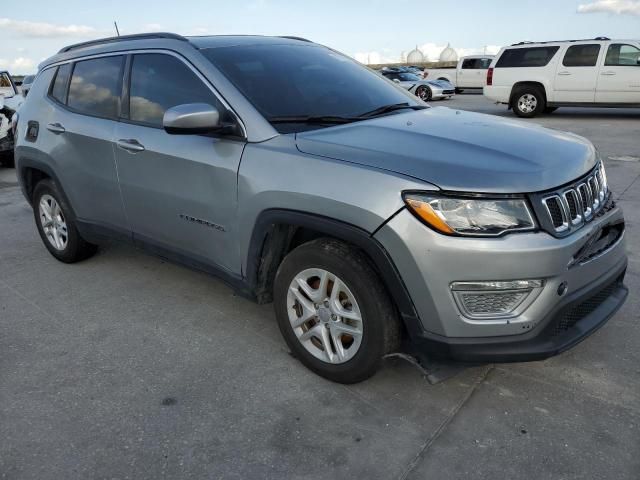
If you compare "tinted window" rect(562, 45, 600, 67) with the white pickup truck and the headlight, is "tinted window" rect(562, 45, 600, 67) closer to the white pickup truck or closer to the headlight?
the white pickup truck

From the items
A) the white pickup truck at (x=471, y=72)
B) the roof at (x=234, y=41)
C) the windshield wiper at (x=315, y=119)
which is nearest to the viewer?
the windshield wiper at (x=315, y=119)

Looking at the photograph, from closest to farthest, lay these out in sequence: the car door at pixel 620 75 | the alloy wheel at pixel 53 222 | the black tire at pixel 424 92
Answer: the alloy wheel at pixel 53 222 → the car door at pixel 620 75 → the black tire at pixel 424 92

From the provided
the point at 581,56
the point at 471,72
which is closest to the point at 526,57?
the point at 581,56

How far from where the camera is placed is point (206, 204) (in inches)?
124

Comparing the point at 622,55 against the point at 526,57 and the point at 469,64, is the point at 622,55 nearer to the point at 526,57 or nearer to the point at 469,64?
the point at 526,57

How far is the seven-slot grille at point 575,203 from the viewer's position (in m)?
2.41

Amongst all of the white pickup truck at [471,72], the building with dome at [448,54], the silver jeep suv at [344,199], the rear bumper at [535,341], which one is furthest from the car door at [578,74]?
the building with dome at [448,54]

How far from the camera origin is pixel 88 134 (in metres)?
3.93

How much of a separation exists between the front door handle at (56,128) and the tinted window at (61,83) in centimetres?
20

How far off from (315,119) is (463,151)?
0.90 meters

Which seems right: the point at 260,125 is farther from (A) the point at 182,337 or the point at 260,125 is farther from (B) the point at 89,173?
(B) the point at 89,173

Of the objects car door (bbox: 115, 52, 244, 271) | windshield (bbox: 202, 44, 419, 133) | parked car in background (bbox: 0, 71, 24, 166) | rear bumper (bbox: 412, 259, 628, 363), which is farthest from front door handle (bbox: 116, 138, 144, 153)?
parked car in background (bbox: 0, 71, 24, 166)

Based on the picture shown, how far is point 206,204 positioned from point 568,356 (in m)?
2.16

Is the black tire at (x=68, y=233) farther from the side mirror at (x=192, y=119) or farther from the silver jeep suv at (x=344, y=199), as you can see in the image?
the side mirror at (x=192, y=119)
